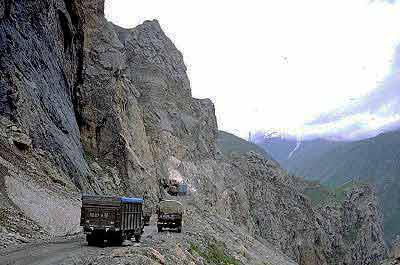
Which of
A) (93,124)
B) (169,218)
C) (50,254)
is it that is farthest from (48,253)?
(93,124)

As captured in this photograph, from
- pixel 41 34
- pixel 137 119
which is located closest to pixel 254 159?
pixel 137 119

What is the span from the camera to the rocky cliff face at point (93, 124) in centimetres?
4391

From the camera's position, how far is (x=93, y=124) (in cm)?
7650

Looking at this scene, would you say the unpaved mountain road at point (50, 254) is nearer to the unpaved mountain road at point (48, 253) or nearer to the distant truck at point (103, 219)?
the unpaved mountain road at point (48, 253)

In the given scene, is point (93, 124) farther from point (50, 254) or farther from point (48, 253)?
point (50, 254)

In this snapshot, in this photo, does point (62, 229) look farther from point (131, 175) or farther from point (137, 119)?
point (137, 119)

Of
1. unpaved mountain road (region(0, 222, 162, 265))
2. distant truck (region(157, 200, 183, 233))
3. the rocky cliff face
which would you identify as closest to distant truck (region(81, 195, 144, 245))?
unpaved mountain road (region(0, 222, 162, 265))

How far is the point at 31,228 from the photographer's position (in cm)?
3391

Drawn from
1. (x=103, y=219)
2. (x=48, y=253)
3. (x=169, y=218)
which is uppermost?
(x=103, y=219)

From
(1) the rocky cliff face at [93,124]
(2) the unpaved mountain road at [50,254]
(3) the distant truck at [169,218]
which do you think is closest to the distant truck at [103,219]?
(2) the unpaved mountain road at [50,254]

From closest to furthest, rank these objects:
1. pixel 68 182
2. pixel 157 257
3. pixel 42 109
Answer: pixel 157 257
pixel 68 182
pixel 42 109

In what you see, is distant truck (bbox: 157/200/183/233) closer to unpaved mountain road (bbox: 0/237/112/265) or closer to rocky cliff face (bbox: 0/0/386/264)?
rocky cliff face (bbox: 0/0/386/264)

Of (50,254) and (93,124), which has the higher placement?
(93,124)

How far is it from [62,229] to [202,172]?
83.8m
